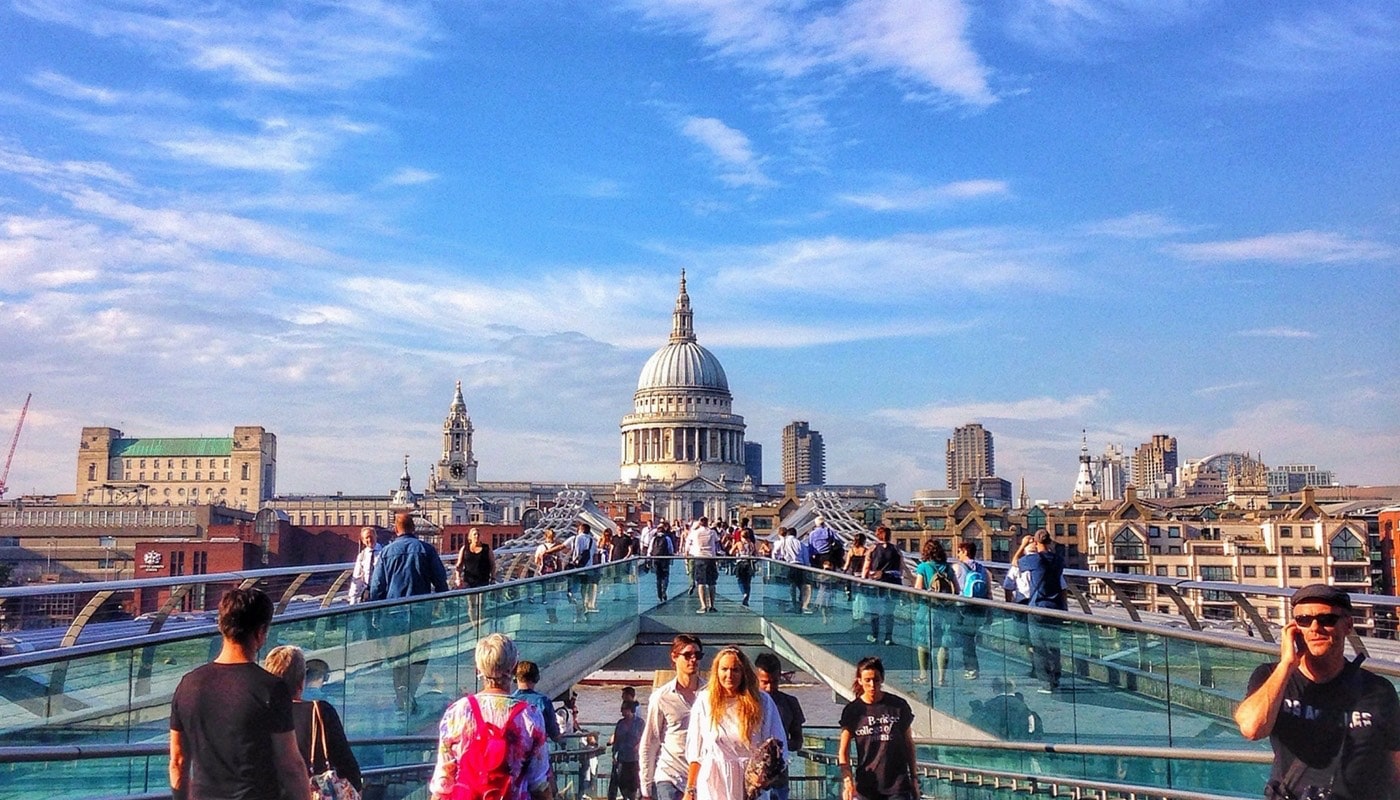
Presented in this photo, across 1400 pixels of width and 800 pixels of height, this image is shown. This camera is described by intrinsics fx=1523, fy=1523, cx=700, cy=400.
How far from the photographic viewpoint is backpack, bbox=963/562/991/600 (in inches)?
542

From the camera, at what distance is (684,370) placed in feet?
571

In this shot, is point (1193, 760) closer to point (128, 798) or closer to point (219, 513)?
point (128, 798)

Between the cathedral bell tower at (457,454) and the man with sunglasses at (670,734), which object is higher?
the cathedral bell tower at (457,454)

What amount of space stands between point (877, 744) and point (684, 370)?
167 m

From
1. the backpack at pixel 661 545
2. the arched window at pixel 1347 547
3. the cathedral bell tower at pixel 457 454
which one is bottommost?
the backpack at pixel 661 545

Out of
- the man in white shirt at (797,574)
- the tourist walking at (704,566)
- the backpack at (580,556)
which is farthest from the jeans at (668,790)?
the backpack at (580,556)

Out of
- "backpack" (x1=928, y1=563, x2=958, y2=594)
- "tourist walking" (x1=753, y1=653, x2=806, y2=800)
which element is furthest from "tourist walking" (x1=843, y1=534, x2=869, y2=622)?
"tourist walking" (x1=753, y1=653, x2=806, y2=800)

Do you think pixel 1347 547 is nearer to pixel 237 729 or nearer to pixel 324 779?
pixel 324 779

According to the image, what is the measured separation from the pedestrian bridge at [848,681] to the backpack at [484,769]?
5.52 ft

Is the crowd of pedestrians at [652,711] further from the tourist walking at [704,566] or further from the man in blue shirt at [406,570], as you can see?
the tourist walking at [704,566]

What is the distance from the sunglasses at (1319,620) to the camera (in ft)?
15.1

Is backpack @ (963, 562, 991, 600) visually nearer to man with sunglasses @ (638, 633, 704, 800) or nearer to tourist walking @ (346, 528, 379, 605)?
tourist walking @ (346, 528, 379, 605)

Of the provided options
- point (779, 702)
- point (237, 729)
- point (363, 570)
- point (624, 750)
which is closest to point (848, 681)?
point (624, 750)

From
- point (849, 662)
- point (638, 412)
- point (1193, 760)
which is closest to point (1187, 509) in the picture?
point (638, 412)
